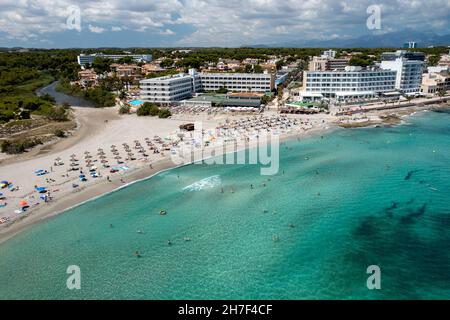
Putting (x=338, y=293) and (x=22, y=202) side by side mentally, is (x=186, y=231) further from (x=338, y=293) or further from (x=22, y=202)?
(x=22, y=202)

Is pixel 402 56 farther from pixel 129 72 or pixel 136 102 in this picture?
pixel 129 72

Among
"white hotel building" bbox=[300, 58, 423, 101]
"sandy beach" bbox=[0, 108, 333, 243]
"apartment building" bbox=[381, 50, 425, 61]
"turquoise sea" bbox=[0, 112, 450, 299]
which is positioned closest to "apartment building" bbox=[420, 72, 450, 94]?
"white hotel building" bbox=[300, 58, 423, 101]

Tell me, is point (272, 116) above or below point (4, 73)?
below

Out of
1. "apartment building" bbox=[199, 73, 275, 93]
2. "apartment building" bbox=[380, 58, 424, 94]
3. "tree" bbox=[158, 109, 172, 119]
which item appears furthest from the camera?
"apartment building" bbox=[199, 73, 275, 93]

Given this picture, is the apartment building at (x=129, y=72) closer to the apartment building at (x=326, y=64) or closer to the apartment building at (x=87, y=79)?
the apartment building at (x=87, y=79)

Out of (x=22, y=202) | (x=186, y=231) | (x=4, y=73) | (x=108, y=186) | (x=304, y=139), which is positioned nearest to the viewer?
(x=186, y=231)

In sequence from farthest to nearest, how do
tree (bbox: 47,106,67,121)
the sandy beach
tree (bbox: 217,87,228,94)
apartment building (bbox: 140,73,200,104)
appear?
tree (bbox: 217,87,228,94), apartment building (bbox: 140,73,200,104), tree (bbox: 47,106,67,121), the sandy beach

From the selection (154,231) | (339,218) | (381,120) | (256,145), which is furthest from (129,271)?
(381,120)

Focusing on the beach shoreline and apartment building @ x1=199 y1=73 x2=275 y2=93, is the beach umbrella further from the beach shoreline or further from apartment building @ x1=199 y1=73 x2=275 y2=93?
apartment building @ x1=199 y1=73 x2=275 y2=93
